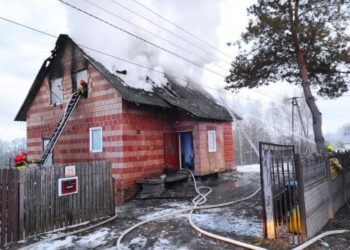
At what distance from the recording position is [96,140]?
13.5 metres

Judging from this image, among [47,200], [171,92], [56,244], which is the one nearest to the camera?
[56,244]

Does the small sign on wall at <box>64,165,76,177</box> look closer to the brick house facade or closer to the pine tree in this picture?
the brick house facade

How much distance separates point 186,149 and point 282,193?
10.7 m

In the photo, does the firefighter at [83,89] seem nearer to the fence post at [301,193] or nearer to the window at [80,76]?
the window at [80,76]

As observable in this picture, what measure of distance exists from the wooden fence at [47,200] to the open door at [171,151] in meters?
5.97

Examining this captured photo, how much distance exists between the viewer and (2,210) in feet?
21.8

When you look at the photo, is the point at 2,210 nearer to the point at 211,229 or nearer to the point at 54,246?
the point at 54,246

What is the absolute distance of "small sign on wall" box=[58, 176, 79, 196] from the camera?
7.76 m

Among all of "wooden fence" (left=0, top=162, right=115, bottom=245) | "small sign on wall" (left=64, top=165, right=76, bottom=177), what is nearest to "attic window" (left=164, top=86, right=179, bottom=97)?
"wooden fence" (left=0, top=162, right=115, bottom=245)

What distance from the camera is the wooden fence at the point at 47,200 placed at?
6.75 meters

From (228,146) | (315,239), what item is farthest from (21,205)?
(228,146)

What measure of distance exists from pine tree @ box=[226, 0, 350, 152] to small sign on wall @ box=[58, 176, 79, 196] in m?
8.11

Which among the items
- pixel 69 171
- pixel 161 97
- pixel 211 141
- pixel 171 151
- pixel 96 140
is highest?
pixel 161 97

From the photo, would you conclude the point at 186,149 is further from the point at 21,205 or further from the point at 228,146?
the point at 21,205
